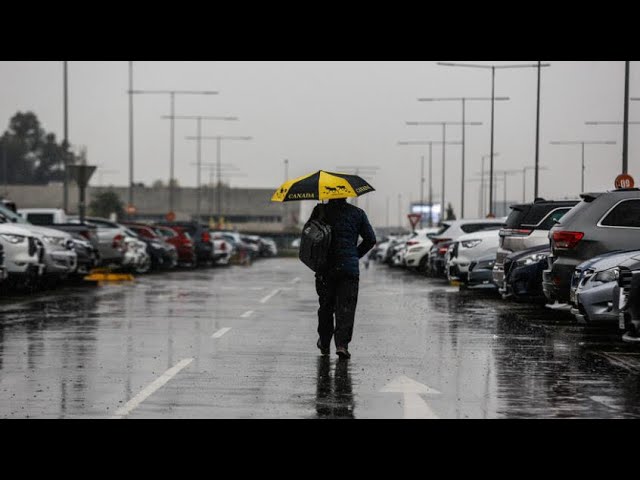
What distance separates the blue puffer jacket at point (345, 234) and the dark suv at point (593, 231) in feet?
15.9

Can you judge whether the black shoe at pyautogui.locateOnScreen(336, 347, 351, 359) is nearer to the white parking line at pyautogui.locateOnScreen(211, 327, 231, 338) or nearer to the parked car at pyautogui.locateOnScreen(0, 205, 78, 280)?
the white parking line at pyautogui.locateOnScreen(211, 327, 231, 338)

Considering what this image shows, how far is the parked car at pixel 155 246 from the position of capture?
136ft

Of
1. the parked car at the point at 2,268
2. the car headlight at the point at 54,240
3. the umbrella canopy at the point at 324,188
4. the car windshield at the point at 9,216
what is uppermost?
the umbrella canopy at the point at 324,188

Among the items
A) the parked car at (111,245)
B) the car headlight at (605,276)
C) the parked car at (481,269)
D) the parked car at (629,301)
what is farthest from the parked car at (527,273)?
the parked car at (111,245)

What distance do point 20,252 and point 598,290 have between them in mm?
12809

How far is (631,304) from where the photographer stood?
13969 millimetres

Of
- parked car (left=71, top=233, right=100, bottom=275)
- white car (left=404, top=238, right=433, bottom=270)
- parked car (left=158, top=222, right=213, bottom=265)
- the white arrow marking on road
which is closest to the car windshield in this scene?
parked car (left=71, top=233, right=100, bottom=275)

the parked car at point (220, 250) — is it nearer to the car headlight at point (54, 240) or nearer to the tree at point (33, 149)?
the car headlight at point (54, 240)

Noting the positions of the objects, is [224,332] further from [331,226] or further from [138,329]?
[331,226]

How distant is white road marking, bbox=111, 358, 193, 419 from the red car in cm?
3240
